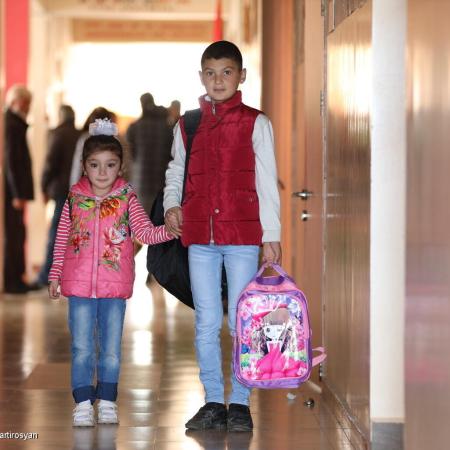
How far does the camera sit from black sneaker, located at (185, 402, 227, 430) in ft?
15.2

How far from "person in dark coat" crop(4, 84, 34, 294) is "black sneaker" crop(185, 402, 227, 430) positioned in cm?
608

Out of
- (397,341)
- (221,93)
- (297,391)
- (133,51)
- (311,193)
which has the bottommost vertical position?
(297,391)

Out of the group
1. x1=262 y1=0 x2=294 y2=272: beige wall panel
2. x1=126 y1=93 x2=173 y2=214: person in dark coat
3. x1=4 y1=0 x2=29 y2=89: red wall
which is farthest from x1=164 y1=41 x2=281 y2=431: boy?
x1=4 y1=0 x2=29 y2=89: red wall

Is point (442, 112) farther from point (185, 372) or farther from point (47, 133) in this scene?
point (47, 133)

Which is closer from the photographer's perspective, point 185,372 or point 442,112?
point 442,112

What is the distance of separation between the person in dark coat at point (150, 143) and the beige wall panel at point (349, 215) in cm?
576

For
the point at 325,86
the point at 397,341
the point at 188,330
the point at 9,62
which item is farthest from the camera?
the point at 9,62

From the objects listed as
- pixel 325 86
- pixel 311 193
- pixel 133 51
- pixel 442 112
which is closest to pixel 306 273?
pixel 311 193

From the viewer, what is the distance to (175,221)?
453cm

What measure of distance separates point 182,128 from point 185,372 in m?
1.93

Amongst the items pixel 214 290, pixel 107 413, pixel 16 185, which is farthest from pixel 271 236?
pixel 16 185

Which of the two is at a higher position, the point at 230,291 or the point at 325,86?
the point at 325,86

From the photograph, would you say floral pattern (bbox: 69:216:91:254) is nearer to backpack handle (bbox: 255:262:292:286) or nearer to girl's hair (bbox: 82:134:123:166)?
girl's hair (bbox: 82:134:123:166)

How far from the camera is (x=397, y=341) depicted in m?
4.04
